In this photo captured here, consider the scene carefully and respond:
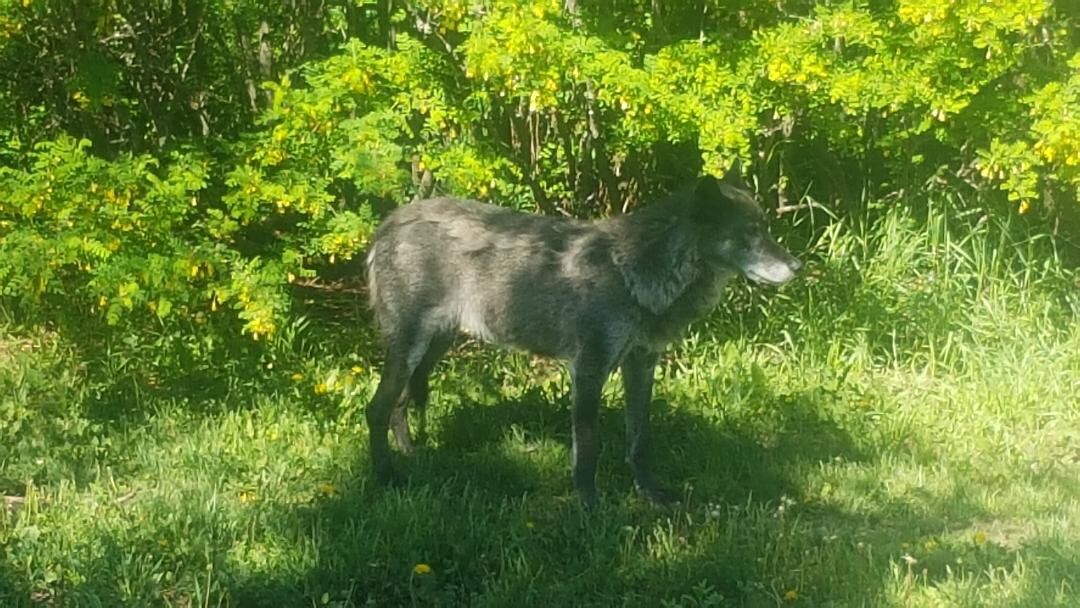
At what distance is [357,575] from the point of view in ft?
17.4

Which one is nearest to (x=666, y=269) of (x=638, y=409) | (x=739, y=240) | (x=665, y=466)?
(x=739, y=240)

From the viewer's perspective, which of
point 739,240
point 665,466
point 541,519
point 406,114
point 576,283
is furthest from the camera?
point 406,114

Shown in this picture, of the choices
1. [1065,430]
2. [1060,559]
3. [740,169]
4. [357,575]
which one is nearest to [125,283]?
[357,575]

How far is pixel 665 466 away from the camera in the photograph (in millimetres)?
7004

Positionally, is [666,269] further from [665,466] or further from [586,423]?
[665,466]

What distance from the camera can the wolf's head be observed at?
6.43 m

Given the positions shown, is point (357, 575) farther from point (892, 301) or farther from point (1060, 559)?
point (892, 301)

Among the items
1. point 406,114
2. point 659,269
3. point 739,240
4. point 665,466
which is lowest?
point 665,466

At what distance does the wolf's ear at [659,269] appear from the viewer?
6.50m

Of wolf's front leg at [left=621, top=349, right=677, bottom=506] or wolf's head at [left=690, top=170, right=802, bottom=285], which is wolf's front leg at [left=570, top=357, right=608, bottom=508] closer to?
wolf's front leg at [left=621, top=349, right=677, bottom=506]

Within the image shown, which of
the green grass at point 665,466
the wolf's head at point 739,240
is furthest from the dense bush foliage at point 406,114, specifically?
the wolf's head at point 739,240

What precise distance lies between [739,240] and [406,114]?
200 cm

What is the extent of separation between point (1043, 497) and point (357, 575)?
3297 millimetres

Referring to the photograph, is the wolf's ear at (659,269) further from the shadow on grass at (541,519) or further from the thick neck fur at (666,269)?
the shadow on grass at (541,519)
